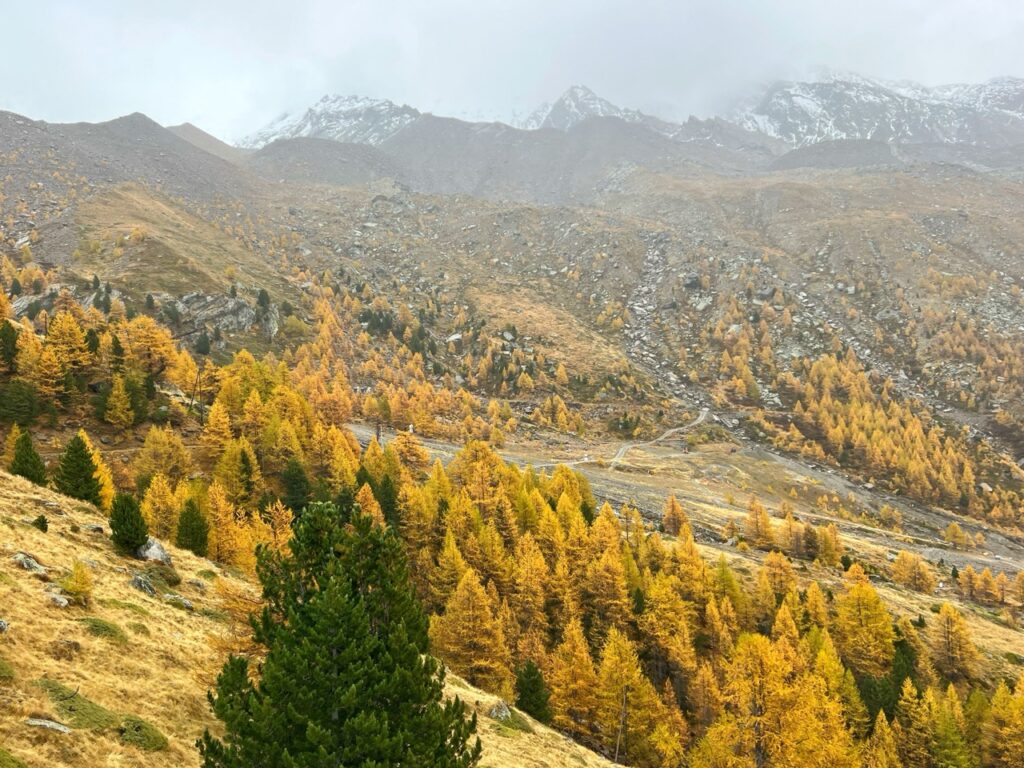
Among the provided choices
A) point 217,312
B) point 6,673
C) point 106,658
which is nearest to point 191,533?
point 106,658

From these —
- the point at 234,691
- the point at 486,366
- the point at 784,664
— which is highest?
the point at 486,366

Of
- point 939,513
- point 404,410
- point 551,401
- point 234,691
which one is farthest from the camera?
point 551,401

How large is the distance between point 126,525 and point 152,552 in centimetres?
233

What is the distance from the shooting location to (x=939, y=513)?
147m

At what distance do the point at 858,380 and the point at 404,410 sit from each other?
526 ft

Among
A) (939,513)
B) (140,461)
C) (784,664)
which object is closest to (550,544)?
(784,664)

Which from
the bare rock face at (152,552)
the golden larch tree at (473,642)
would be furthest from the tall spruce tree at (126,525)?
the golden larch tree at (473,642)

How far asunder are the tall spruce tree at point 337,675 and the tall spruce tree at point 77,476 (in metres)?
32.1

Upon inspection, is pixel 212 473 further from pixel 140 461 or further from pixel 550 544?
pixel 550 544

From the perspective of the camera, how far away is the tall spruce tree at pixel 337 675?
1402 cm

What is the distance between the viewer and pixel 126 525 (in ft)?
104

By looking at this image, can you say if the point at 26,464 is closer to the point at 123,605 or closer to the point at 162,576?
the point at 162,576

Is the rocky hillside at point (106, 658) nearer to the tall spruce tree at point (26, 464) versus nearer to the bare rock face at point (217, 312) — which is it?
the tall spruce tree at point (26, 464)

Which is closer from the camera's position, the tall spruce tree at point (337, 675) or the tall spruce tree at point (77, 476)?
the tall spruce tree at point (337, 675)
